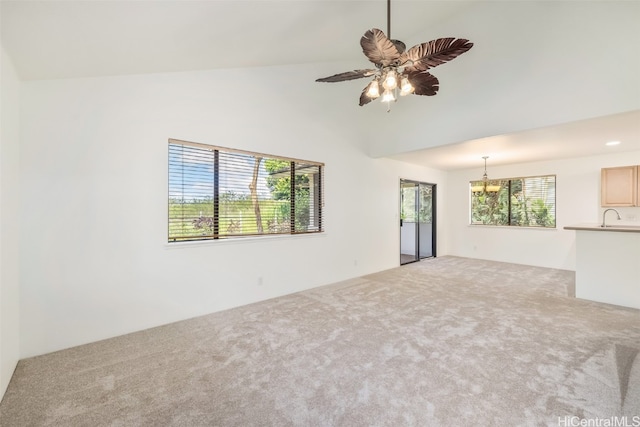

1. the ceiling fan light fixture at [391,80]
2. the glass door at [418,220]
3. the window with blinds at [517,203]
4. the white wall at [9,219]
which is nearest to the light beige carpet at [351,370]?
the white wall at [9,219]

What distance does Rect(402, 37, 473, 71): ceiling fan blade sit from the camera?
1.87 m

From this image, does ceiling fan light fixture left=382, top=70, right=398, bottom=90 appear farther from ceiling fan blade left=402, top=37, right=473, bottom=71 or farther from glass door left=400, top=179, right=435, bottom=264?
glass door left=400, top=179, right=435, bottom=264

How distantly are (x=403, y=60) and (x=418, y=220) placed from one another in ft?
17.9

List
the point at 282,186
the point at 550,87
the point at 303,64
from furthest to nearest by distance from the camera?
the point at 282,186, the point at 303,64, the point at 550,87

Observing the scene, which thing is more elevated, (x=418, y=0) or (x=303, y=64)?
(x=418, y=0)

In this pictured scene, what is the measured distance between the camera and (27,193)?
2322mm

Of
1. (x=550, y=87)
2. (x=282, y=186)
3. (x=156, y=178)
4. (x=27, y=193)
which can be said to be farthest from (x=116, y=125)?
(x=550, y=87)

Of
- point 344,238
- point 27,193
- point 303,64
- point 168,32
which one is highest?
point 303,64

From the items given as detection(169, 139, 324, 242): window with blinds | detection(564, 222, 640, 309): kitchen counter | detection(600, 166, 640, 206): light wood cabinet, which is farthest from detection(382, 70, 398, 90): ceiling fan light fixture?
detection(600, 166, 640, 206): light wood cabinet

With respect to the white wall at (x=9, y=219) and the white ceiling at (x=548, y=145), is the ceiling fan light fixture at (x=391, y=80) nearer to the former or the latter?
the white ceiling at (x=548, y=145)

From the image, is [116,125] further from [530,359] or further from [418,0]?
[530,359]

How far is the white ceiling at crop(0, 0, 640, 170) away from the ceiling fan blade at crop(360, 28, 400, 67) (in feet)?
2.59

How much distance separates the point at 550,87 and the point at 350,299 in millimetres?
3720

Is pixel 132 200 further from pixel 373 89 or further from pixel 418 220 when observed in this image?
pixel 418 220
